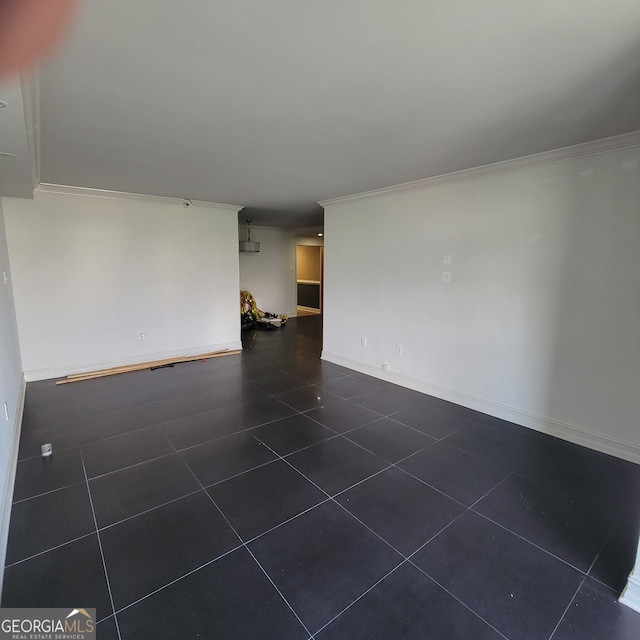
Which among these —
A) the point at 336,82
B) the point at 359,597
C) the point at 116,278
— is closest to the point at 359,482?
the point at 359,597

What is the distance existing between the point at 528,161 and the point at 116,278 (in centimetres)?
487

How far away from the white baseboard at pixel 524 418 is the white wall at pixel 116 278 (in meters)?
2.85

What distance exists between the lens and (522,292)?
122 inches

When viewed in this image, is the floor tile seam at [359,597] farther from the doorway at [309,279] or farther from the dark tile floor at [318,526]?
the doorway at [309,279]

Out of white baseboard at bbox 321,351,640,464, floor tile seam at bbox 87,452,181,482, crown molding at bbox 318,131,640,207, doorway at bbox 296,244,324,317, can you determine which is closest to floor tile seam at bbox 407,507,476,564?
white baseboard at bbox 321,351,640,464

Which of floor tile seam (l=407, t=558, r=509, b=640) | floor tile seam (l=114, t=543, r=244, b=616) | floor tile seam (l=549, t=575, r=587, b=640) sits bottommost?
floor tile seam (l=549, t=575, r=587, b=640)

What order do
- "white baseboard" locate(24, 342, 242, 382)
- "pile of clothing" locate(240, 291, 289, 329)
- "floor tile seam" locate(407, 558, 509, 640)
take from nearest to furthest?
"floor tile seam" locate(407, 558, 509, 640), "white baseboard" locate(24, 342, 242, 382), "pile of clothing" locate(240, 291, 289, 329)

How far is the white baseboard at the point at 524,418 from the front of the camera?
265 centimetres

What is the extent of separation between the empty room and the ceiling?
16mm

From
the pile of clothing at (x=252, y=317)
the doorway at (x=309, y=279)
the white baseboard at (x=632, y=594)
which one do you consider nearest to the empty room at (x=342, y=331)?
the white baseboard at (x=632, y=594)

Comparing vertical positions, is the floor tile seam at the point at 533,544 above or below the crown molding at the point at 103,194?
below

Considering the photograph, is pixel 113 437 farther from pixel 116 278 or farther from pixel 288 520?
pixel 116 278

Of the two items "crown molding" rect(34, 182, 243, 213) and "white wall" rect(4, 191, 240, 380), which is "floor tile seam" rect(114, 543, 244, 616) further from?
"crown molding" rect(34, 182, 243, 213)

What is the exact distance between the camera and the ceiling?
128 centimetres
